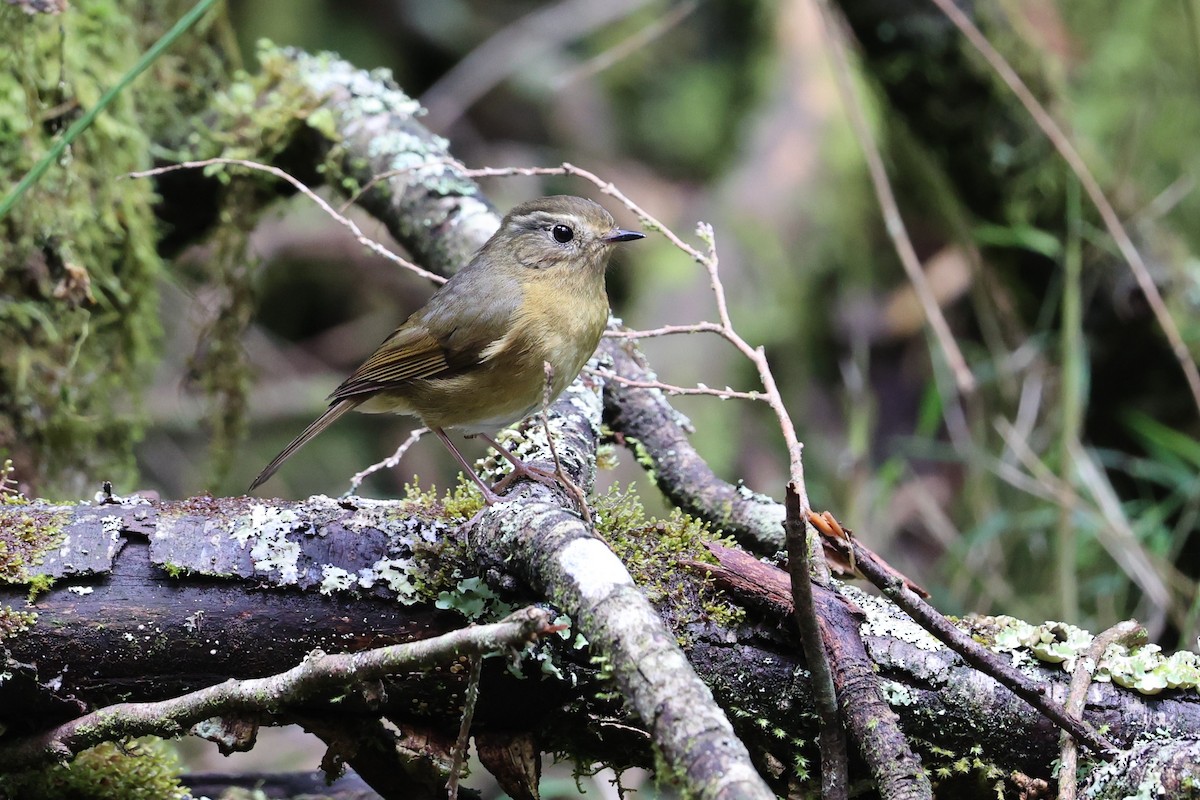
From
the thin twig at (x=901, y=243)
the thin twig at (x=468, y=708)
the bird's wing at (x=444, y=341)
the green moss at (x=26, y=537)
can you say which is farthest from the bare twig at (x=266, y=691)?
the thin twig at (x=901, y=243)

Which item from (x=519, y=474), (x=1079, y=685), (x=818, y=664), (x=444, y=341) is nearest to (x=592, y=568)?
(x=818, y=664)

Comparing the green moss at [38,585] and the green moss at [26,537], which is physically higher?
the green moss at [26,537]

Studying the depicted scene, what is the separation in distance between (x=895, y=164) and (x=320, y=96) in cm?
381

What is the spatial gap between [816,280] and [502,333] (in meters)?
3.95

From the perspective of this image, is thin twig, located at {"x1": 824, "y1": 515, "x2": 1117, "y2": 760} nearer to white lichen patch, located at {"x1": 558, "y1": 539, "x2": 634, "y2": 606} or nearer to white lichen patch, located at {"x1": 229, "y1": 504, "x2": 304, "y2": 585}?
white lichen patch, located at {"x1": 558, "y1": 539, "x2": 634, "y2": 606}

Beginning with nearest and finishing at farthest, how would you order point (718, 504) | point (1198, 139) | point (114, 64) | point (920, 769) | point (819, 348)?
point (920, 769) < point (718, 504) < point (114, 64) < point (1198, 139) < point (819, 348)

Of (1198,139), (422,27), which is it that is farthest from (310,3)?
(1198,139)

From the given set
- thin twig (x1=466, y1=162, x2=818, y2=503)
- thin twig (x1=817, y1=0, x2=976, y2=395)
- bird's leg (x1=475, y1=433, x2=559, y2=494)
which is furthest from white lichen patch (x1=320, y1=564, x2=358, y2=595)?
thin twig (x1=817, y1=0, x2=976, y2=395)

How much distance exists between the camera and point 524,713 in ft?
6.98

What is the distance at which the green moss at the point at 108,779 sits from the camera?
2186mm

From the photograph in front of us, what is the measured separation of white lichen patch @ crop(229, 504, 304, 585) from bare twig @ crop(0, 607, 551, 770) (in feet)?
0.94

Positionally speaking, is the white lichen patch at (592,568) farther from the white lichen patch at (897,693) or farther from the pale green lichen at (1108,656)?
the pale green lichen at (1108,656)

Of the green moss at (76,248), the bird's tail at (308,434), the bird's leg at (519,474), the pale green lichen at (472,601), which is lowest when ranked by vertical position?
the pale green lichen at (472,601)

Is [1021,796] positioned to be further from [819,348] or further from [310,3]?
[310,3]
